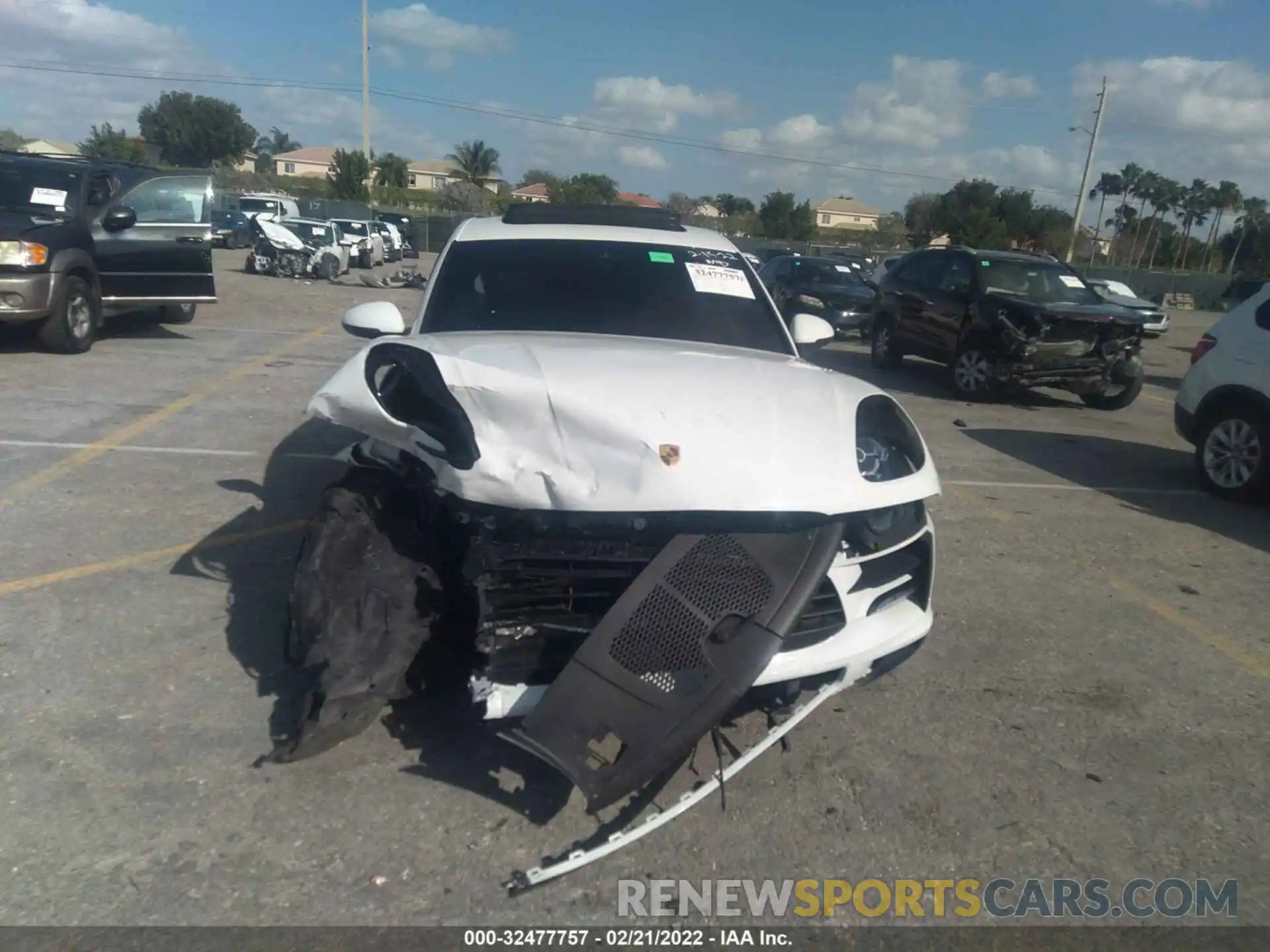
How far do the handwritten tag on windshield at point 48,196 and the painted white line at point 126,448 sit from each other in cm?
473

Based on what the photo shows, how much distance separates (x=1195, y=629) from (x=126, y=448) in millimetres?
6449

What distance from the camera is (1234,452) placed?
7.63m

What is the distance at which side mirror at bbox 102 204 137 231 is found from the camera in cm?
1055

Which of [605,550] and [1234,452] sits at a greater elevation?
[605,550]

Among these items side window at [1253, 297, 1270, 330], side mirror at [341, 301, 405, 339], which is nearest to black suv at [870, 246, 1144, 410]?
side window at [1253, 297, 1270, 330]

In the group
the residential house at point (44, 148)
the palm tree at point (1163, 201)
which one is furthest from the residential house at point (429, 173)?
the palm tree at point (1163, 201)

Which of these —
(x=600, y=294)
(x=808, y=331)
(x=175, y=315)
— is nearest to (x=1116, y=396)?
(x=808, y=331)

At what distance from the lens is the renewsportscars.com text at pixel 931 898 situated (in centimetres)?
276

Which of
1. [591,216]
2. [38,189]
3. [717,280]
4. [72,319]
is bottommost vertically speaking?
[72,319]

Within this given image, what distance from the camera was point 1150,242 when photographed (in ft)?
279

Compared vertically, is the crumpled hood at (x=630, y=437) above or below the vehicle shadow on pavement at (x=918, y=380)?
above

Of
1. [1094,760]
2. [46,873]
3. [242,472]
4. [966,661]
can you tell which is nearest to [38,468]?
[242,472]

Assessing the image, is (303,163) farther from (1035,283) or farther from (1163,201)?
(1035,283)

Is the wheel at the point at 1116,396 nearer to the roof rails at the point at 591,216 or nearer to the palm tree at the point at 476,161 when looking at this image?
the roof rails at the point at 591,216
